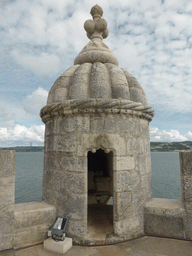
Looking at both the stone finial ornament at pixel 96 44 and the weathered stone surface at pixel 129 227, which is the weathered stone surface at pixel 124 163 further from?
the stone finial ornament at pixel 96 44

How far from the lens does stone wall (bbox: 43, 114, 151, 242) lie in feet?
11.4

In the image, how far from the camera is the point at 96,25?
512 centimetres

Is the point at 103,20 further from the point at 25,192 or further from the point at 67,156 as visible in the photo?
the point at 25,192

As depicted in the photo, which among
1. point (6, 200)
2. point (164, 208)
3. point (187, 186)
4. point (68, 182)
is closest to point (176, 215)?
point (164, 208)

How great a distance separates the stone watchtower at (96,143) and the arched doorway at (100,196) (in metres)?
0.08

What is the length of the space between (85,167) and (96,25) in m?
4.07

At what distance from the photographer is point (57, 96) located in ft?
13.5

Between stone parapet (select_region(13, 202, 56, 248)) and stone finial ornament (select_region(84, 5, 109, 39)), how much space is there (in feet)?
15.6

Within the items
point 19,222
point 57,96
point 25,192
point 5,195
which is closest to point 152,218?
point 19,222

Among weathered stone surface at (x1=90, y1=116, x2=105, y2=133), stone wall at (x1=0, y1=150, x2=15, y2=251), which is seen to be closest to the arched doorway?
stone wall at (x1=0, y1=150, x2=15, y2=251)

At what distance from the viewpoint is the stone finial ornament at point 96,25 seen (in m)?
5.10

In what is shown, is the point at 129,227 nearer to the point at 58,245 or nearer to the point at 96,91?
the point at 58,245

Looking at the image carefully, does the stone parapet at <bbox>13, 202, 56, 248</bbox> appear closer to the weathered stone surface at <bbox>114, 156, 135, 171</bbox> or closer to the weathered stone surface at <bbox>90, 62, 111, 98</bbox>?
the weathered stone surface at <bbox>114, 156, 135, 171</bbox>

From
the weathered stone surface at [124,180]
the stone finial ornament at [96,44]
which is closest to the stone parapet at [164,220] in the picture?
the weathered stone surface at [124,180]
